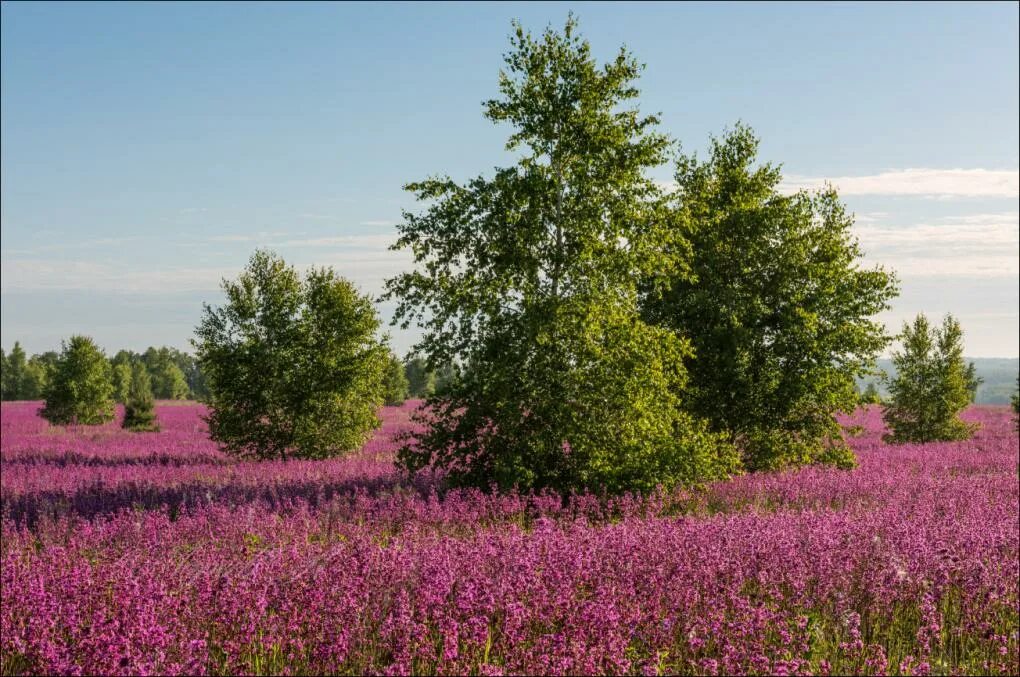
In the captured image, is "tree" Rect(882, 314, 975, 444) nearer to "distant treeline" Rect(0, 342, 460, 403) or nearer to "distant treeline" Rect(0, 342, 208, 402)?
"distant treeline" Rect(0, 342, 460, 403)

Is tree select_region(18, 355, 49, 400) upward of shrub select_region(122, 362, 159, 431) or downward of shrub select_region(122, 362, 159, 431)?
upward

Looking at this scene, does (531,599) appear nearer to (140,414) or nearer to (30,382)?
(140,414)

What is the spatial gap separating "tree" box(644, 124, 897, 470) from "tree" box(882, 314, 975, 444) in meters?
11.9

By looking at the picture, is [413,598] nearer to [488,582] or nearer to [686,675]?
[488,582]

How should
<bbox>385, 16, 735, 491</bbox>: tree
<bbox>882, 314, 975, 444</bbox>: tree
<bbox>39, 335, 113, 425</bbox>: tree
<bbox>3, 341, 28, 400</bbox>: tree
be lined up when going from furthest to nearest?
<bbox>3, 341, 28, 400</bbox>: tree, <bbox>39, 335, 113, 425</bbox>: tree, <bbox>882, 314, 975, 444</bbox>: tree, <bbox>385, 16, 735, 491</bbox>: tree

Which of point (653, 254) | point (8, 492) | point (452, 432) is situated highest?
point (653, 254)

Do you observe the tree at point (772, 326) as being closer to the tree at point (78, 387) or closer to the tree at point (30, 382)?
the tree at point (78, 387)

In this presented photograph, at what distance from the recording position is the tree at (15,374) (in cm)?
8661

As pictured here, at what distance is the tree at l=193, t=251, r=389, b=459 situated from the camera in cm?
2094

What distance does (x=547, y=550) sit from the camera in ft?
21.1

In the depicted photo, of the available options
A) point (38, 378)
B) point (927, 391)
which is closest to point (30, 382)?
point (38, 378)

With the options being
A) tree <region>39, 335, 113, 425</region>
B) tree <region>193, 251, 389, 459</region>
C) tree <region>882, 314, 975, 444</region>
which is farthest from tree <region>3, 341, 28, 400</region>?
tree <region>882, 314, 975, 444</region>

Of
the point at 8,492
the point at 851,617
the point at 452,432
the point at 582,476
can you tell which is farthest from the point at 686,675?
the point at 8,492

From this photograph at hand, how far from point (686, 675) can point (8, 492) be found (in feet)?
43.6
